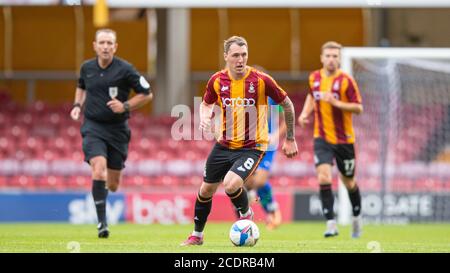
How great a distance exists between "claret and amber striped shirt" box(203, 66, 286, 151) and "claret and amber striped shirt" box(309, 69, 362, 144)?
294 cm

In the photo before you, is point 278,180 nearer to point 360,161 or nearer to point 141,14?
point 360,161

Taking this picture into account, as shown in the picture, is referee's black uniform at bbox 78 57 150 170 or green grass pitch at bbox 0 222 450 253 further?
referee's black uniform at bbox 78 57 150 170

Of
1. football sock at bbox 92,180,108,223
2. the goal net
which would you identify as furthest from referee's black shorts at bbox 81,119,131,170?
the goal net

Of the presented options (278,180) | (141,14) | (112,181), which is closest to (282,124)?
(112,181)

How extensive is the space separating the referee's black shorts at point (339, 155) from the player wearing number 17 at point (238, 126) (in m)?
2.88

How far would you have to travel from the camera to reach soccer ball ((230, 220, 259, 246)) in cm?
1016

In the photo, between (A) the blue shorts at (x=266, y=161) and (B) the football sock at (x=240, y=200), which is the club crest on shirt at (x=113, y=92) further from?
(A) the blue shorts at (x=266, y=161)

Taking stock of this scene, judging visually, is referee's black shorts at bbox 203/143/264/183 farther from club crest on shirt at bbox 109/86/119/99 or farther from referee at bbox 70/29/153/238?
club crest on shirt at bbox 109/86/119/99

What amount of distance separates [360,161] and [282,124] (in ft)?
17.6

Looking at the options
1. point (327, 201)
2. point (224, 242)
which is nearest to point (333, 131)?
point (327, 201)

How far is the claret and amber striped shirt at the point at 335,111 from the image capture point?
43.9ft

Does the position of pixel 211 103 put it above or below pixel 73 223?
above

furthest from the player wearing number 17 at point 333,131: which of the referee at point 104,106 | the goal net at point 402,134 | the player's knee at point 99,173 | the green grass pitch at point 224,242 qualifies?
the goal net at point 402,134

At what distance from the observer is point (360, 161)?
20828 mm
